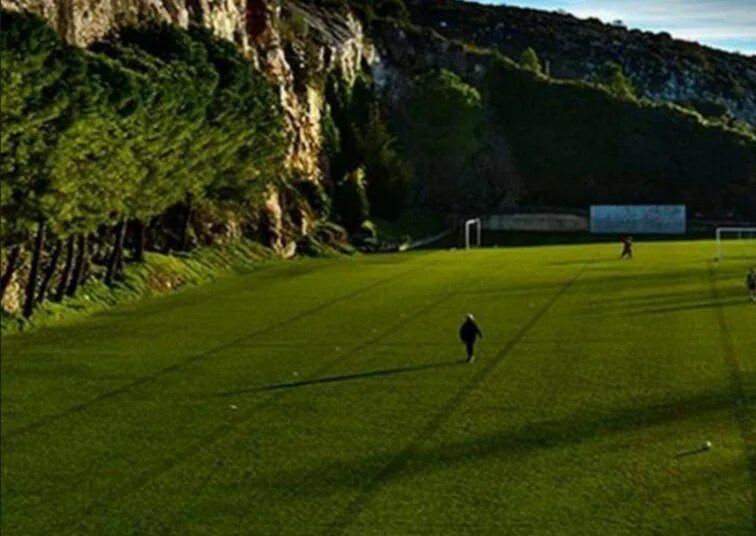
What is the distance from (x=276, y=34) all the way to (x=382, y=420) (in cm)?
8286

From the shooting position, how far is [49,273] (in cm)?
5925

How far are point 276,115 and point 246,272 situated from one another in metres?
15.0

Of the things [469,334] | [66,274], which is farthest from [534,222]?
[469,334]

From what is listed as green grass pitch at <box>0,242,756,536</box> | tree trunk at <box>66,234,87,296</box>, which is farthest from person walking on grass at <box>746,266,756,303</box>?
tree trunk at <box>66,234,87,296</box>

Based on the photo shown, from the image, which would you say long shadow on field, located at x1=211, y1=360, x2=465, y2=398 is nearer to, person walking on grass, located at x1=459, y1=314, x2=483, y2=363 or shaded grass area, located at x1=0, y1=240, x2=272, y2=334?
person walking on grass, located at x1=459, y1=314, x2=483, y2=363

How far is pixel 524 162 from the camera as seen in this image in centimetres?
15088

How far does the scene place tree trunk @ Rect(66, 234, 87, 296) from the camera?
204 ft

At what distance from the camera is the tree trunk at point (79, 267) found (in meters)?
62.2

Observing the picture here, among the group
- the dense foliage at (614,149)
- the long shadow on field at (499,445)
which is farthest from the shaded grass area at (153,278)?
the dense foliage at (614,149)

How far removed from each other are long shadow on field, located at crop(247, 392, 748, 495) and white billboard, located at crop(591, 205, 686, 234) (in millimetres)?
99889

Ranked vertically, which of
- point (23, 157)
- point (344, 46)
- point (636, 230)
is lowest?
point (636, 230)

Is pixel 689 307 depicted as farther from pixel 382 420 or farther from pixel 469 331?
pixel 382 420

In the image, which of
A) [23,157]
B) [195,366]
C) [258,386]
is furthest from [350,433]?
[23,157]

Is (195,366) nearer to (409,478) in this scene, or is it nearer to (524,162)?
(409,478)
